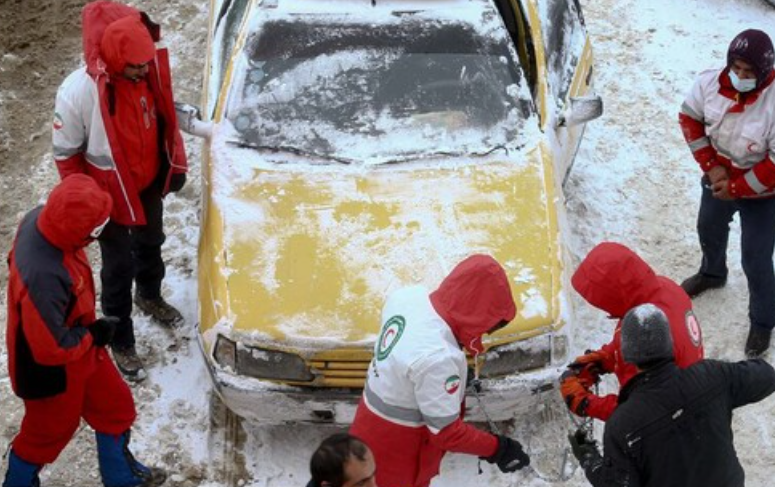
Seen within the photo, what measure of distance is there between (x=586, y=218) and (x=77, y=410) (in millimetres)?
3779

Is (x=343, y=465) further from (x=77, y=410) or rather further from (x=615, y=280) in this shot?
(x=77, y=410)

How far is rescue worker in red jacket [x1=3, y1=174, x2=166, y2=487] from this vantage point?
177 inches

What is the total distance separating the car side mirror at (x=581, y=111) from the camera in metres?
6.25

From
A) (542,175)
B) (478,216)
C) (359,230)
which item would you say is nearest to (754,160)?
(542,175)

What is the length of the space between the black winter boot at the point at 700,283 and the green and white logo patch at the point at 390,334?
124 inches

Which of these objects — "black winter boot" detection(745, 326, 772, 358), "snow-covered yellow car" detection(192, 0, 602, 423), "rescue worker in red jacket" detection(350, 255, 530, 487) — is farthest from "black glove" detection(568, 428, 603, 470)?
"black winter boot" detection(745, 326, 772, 358)

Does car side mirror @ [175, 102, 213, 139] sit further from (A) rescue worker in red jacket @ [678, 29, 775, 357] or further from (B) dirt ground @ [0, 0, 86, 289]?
(A) rescue worker in red jacket @ [678, 29, 775, 357]

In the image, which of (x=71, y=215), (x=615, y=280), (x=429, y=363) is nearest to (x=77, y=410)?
(x=71, y=215)

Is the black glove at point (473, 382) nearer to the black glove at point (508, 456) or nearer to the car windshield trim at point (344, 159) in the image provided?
the black glove at point (508, 456)

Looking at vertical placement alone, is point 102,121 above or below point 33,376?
above

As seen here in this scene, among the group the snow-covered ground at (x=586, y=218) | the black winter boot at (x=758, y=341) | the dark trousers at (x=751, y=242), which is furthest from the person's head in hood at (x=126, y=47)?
the black winter boot at (x=758, y=341)

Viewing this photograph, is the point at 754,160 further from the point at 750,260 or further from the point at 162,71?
the point at 162,71

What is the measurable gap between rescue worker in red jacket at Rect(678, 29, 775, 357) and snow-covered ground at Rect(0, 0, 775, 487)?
18.0 inches

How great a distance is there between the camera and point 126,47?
17.0 feet
